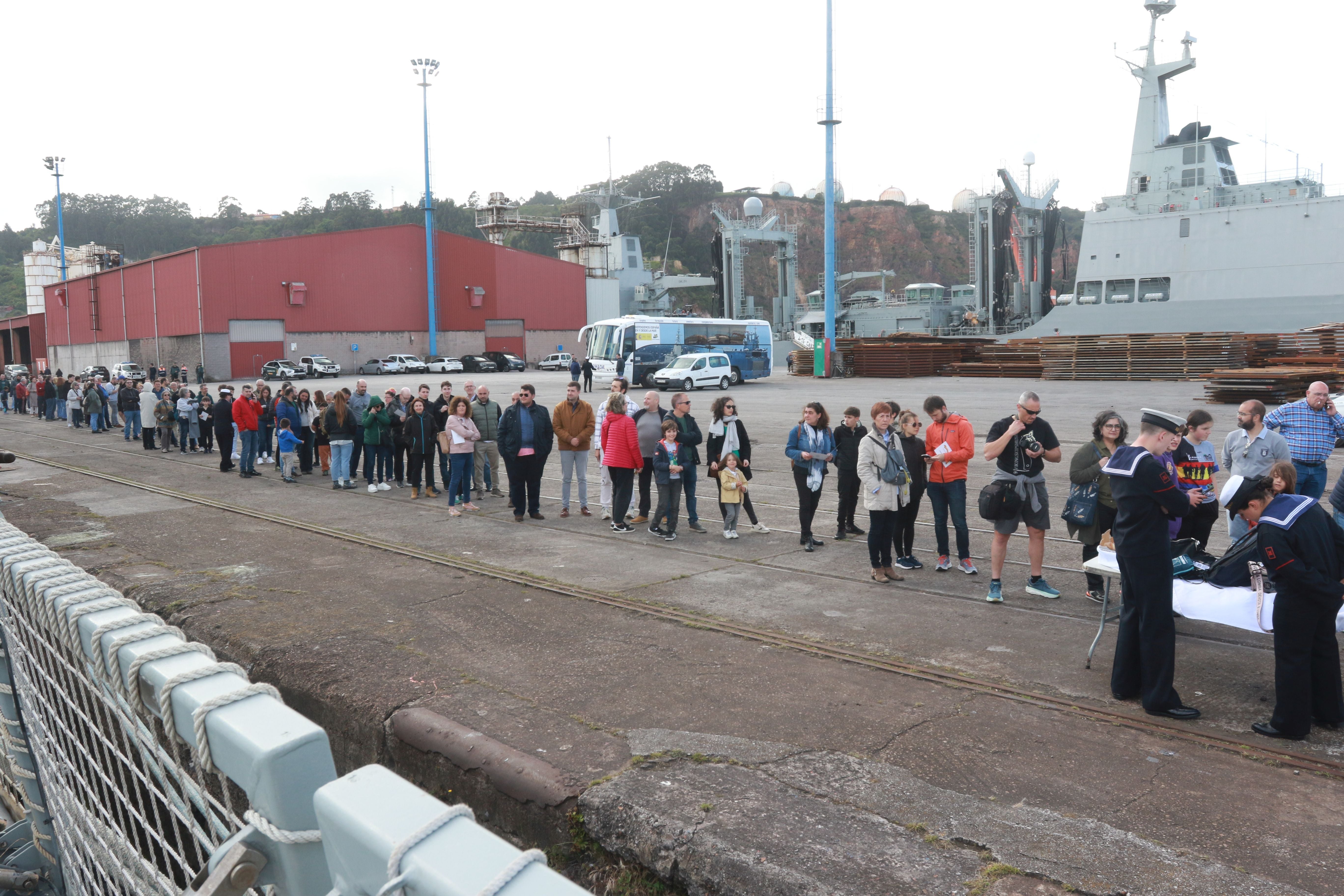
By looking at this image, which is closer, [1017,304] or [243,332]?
[243,332]

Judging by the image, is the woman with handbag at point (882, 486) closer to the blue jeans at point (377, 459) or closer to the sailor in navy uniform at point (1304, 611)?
the sailor in navy uniform at point (1304, 611)

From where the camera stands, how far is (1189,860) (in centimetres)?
386

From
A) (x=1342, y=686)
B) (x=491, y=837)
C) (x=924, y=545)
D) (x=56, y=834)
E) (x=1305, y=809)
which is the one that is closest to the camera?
(x=491, y=837)

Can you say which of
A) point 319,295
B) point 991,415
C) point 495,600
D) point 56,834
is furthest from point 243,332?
point 56,834

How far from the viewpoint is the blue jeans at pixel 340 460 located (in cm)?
1515

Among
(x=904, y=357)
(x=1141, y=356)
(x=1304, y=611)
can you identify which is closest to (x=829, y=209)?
(x=904, y=357)

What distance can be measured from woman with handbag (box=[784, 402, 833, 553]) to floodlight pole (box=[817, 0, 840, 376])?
102 ft

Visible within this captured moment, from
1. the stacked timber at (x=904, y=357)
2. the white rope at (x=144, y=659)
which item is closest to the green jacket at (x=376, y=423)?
the white rope at (x=144, y=659)

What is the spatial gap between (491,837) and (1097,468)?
759cm

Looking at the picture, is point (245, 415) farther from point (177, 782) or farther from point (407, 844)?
point (407, 844)

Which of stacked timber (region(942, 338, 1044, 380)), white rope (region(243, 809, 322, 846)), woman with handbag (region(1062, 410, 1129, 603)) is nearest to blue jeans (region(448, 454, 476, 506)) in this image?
woman with handbag (region(1062, 410, 1129, 603))

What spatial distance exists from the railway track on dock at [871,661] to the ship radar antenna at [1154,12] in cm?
4895

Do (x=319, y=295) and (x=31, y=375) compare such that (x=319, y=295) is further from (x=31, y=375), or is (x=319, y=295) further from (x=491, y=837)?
(x=491, y=837)

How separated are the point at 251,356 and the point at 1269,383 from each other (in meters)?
49.0
